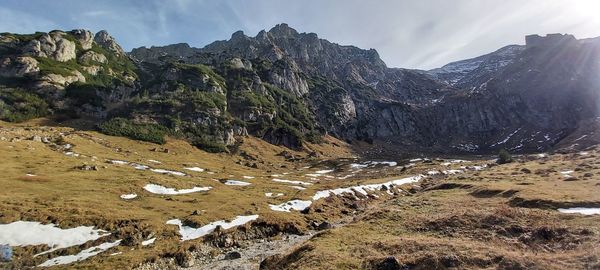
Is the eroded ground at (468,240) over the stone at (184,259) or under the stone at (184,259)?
over

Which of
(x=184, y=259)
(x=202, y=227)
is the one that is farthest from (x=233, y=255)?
(x=202, y=227)

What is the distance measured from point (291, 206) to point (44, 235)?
41.8 meters

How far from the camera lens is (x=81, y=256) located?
45781 mm

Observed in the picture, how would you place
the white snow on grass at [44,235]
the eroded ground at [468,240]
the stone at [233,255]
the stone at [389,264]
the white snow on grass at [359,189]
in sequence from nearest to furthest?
→ 1. the eroded ground at [468,240]
2. the stone at [389,264]
3. the white snow on grass at [44,235]
4. the stone at [233,255]
5. the white snow on grass at [359,189]

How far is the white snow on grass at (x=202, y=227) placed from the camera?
55938 mm

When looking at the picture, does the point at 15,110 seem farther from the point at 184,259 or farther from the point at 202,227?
the point at 184,259

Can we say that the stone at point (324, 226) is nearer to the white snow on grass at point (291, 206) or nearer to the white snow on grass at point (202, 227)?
the white snow on grass at point (291, 206)

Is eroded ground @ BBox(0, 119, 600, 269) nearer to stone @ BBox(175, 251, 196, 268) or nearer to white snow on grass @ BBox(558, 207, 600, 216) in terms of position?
stone @ BBox(175, 251, 196, 268)

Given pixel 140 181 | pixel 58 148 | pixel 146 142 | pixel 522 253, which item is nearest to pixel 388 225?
pixel 522 253

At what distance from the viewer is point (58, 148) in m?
124

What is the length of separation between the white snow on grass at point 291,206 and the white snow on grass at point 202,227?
37.9 ft

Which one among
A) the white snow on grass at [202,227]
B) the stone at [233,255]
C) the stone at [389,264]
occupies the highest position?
the stone at [389,264]

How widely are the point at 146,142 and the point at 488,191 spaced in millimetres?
155113

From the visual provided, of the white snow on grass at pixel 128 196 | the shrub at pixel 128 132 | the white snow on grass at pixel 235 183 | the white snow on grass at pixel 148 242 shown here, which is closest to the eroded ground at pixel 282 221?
the white snow on grass at pixel 148 242
